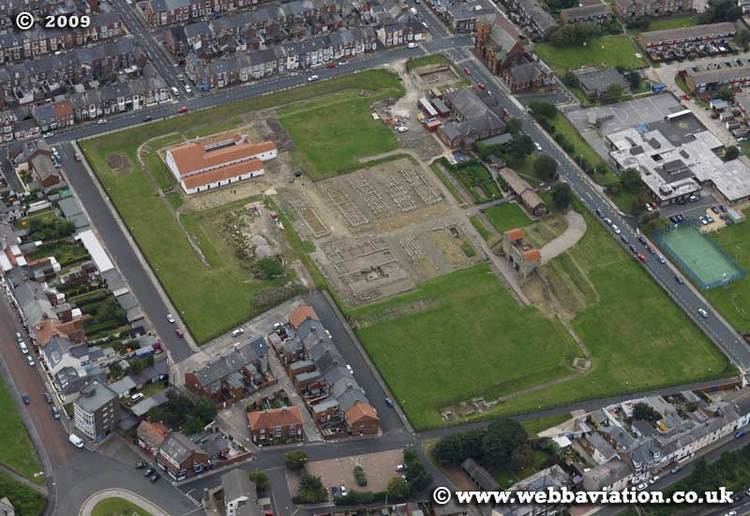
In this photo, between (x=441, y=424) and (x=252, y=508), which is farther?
(x=441, y=424)

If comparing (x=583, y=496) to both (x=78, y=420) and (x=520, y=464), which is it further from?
(x=78, y=420)

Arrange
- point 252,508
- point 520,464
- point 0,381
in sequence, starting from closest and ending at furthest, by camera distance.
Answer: point 252,508 < point 520,464 < point 0,381

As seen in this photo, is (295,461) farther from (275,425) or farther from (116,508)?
(116,508)

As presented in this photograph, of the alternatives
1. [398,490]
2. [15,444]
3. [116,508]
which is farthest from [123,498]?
[398,490]

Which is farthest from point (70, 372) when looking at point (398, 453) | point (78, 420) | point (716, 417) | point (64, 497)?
point (716, 417)

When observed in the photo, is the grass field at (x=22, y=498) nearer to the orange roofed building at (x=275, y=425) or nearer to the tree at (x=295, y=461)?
the orange roofed building at (x=275, y=425)

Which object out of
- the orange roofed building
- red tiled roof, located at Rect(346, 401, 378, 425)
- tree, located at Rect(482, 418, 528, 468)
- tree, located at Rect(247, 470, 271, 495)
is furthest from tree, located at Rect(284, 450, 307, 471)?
tree, located at Rect(482, 418, 528, 468)
